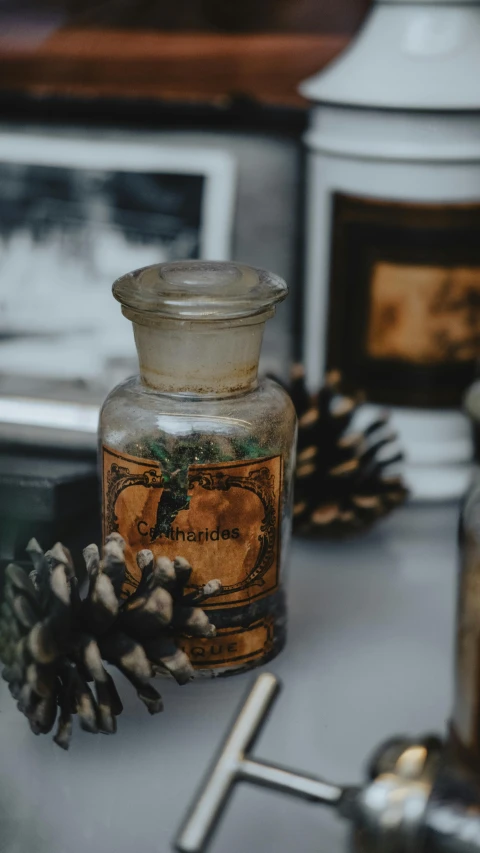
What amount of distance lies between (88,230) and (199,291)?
1.09ft

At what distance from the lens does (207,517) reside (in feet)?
1.37

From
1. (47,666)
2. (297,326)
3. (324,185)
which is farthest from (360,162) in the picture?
(47,666)

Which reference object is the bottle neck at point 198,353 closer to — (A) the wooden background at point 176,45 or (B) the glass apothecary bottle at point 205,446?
(B) the glass apothecary bottle at point 205,446

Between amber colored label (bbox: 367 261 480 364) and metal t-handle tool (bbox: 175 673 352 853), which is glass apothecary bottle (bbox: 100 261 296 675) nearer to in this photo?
metal t-handle tool (bbox: 175 673 352 853)

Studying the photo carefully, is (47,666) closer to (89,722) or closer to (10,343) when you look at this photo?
(89,722)

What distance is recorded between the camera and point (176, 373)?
429 millimetres

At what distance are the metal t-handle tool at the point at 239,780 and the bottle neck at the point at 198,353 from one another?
0.15m

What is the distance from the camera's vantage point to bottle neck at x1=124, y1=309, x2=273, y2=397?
42 centimetres

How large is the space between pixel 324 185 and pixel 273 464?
31cm

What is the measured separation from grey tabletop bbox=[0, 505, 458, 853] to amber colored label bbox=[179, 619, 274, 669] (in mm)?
13

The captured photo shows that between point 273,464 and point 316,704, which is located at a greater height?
point 273,464

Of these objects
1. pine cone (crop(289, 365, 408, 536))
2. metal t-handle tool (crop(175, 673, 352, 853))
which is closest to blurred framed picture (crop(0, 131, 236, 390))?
pine cone (crop(289, 365, 408, 536))

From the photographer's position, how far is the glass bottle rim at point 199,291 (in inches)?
16.0

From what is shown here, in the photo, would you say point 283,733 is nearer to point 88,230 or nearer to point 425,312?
point 425,312
